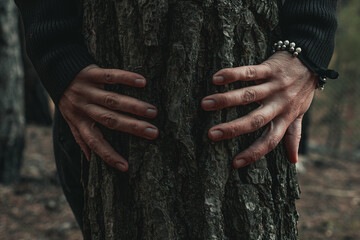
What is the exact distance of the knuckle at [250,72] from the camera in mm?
1095

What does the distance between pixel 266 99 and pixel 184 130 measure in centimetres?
31

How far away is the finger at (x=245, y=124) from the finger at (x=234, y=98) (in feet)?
0.16

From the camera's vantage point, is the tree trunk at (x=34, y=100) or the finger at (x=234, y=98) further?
the tree trunk at (x=34, y=100)

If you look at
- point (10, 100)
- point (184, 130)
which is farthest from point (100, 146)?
point (10, 100)

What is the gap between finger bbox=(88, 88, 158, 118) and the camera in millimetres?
1098

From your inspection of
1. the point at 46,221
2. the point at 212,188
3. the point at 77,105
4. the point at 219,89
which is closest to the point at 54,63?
the point at 77,105

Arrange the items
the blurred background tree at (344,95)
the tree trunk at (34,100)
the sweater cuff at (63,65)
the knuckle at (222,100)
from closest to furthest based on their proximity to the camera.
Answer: the knuckle at (222,100), the sweater cuff at (63,65), the tree trunk at (34,100), the blurred background tree at (344,95)

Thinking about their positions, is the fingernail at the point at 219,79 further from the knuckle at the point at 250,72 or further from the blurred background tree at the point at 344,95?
the blurred background tree at the point at 344,95

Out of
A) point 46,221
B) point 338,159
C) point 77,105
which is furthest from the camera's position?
point 338,159

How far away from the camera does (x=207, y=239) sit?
3.70 ft

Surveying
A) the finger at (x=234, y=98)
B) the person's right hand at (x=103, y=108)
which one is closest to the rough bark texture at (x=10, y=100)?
the person's right hand at (x=103, y=108)

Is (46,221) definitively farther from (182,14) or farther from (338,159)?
(338,159)

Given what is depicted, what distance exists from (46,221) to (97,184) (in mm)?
2453

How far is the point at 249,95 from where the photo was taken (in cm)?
110
